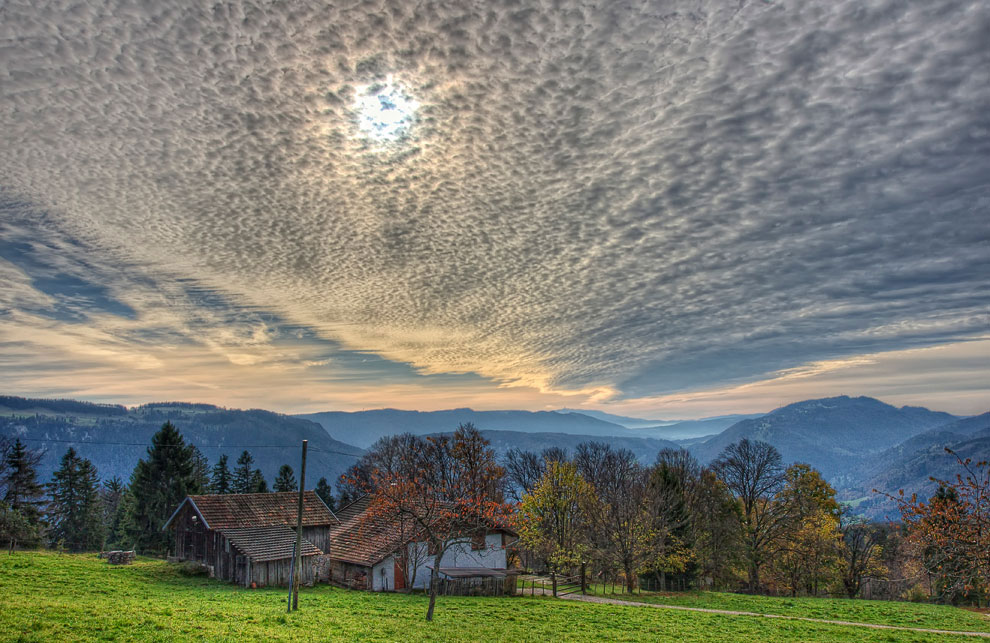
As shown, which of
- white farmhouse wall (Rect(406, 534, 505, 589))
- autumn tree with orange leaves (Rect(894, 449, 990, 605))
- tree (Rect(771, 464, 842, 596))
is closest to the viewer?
autumn tree with orange leaves (Rect(894, 449, 990, 605))

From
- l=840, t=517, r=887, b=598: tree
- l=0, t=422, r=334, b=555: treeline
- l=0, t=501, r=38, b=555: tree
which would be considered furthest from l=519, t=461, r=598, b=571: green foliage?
l=0, t=501, r=38, b=555: tree

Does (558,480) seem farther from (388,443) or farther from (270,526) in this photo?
(388,443)

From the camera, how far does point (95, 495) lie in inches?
3051

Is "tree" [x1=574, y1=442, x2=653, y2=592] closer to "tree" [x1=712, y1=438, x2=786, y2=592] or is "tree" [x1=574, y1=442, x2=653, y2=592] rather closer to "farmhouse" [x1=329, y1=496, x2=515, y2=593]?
"farmhouse" [x1=329, y1=496, x2=515, y2=593]

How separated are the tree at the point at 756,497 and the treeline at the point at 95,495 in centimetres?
6592

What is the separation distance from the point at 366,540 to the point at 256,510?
12.0 meters

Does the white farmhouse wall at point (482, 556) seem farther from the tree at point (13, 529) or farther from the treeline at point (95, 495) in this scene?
the tree at point (13, 529)

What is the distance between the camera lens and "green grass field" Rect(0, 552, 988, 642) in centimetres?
1934

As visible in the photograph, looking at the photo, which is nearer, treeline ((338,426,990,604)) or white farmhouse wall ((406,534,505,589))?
white farmhouse wall ((406,534,505,589))

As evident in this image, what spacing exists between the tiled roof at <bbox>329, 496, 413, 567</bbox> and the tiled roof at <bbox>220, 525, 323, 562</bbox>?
8.92 ft

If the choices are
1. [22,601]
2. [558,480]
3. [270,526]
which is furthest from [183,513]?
[558,480]

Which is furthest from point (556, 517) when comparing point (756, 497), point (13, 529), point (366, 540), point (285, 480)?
point (285, 480)

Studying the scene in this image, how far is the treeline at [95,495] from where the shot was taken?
60.4 meters

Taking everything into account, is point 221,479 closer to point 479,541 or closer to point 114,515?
point 114,515
